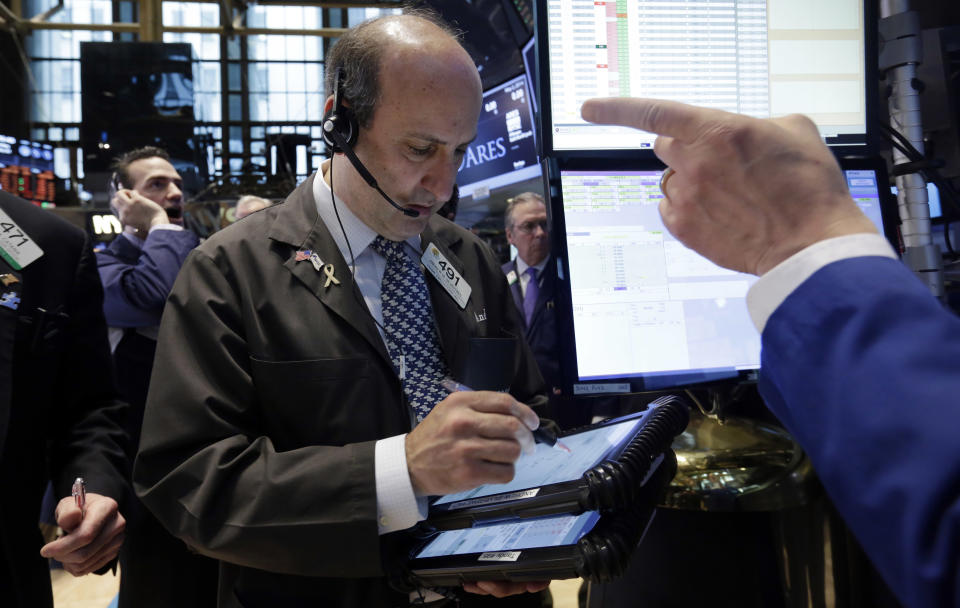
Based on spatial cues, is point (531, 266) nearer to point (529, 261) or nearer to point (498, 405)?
point (529, 261)

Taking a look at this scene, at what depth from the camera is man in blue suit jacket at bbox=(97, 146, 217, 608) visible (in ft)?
5.94

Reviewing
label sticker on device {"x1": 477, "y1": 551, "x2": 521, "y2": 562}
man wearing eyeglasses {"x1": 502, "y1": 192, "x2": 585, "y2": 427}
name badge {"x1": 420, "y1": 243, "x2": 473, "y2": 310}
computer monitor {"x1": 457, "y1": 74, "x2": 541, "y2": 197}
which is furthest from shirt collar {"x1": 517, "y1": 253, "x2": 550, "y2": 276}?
label sticker on device {"x1": 477, "y1": 551, "x2": 521, "y2": 562}

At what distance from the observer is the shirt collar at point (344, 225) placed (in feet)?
4.34

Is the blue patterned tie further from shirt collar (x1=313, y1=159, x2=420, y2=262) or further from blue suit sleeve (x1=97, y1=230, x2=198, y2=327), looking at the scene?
blue suit sleeve (x1=97, y1=230, x2=198, y2=327)

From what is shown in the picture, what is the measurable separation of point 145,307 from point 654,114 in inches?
116

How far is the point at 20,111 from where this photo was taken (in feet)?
35.8

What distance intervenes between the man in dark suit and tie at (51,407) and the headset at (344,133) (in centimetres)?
58

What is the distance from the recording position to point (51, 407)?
135 centimetres

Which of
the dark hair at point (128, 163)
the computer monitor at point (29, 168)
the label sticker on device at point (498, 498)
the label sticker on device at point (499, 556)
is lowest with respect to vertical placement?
the label sticker on device at point (499, 556)

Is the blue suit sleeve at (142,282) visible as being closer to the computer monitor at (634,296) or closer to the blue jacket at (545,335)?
the blue jacket at (545,335)

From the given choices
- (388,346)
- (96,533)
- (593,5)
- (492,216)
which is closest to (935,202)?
(593,5)

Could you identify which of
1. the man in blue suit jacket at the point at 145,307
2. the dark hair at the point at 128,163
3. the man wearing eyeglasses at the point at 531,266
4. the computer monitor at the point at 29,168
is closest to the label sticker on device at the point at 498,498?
the man in blue suit jacket at the point at 145,307

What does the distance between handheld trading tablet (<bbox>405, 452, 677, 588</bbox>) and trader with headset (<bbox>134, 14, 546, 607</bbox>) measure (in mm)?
66

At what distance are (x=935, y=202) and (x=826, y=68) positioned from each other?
0.67 m
